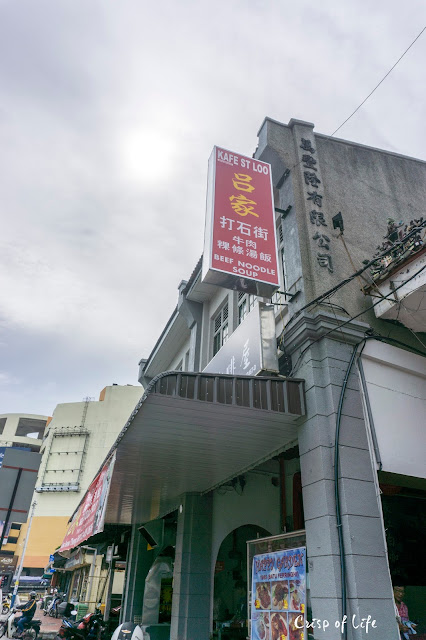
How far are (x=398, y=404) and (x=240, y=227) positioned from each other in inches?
185

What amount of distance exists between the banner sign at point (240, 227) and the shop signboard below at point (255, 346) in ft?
1.51

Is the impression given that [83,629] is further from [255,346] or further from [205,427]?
[255,346]

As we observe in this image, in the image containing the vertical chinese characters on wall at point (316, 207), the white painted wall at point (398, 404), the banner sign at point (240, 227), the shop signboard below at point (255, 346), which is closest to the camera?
the white painted wall at point (398, 404)

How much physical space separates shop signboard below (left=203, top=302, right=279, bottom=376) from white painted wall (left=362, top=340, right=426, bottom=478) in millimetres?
1822

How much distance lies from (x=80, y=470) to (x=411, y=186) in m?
44.8

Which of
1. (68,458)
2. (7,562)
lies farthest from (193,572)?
(7,562)

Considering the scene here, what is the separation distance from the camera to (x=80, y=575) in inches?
1427

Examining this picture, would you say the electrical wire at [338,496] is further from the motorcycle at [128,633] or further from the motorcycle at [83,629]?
the motorcycle at [83,629]

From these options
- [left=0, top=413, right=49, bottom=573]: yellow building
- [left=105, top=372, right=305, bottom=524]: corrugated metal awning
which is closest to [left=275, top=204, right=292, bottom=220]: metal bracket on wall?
[left=105, top=372, right=305, bottom=524]: corrugated metal awning

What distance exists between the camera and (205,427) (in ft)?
25.0

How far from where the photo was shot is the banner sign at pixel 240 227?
8383 millimetres

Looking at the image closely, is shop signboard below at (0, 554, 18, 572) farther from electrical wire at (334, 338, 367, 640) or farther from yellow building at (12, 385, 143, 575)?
electrical wire at (334, 338, 367, 640)

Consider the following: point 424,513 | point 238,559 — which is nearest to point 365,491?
point 424,513

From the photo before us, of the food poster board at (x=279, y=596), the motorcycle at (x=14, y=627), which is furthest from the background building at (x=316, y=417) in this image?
the motorcycle at (x=14, y=627)
